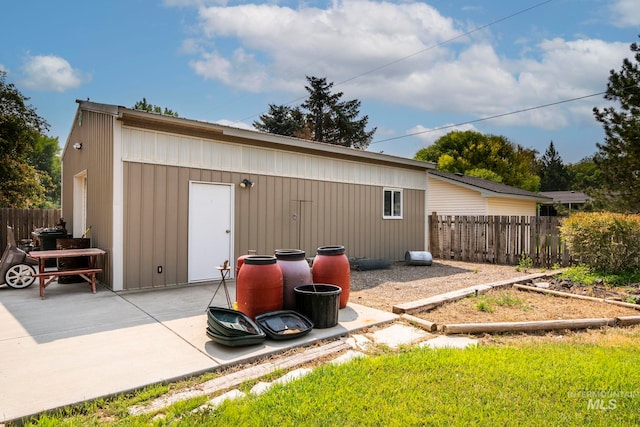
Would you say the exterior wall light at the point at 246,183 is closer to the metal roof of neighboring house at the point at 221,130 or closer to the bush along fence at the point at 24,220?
the metal roof of neighboring house at the point at 221,130

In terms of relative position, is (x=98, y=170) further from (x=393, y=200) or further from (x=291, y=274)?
(x=393, y=200)

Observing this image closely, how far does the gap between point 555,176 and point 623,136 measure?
1406 inches

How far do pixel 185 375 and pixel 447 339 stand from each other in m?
2.76

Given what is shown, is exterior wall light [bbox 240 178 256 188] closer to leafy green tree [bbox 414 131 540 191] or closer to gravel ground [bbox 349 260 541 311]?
gravel ground [bbox 349 260 541 311]

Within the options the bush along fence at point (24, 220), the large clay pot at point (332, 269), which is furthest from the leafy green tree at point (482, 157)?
the large clay pot at point (332, 269)

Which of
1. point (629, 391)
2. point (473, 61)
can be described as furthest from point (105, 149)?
point (473, 61)

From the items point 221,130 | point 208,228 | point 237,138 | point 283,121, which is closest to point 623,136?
point 237,138

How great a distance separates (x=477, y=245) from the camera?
11117 mm

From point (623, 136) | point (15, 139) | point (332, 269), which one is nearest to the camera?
point (332, 269)

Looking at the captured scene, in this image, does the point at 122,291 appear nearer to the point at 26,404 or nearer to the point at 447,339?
the point at 26,404

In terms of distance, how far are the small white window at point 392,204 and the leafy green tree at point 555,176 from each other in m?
39.1

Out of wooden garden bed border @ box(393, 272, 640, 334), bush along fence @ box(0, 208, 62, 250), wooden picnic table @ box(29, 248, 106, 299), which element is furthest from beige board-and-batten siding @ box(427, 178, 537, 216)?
bush along fence @ box(0, 208, 62, 250)

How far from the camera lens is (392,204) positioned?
11.0 m

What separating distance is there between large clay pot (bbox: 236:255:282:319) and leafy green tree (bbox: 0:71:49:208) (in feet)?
46.0
